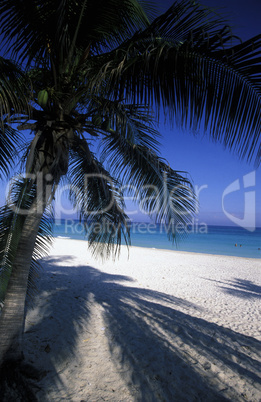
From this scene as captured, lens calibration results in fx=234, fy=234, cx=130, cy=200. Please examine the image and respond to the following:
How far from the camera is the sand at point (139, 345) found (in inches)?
116

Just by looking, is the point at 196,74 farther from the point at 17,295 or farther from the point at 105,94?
the point at 17,295

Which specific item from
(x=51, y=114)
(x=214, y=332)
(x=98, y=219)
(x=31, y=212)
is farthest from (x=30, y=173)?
(x=214, y=332)

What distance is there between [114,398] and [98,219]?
2.53m

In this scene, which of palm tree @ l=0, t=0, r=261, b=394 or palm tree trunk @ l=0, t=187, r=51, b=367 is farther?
palm tree trunk @ l=0, t=187, r=51, b=367

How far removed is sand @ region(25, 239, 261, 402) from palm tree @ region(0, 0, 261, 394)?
97cm

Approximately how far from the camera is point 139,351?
368cm

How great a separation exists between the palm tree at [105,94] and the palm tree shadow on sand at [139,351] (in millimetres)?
944

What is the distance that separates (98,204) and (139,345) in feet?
8.00

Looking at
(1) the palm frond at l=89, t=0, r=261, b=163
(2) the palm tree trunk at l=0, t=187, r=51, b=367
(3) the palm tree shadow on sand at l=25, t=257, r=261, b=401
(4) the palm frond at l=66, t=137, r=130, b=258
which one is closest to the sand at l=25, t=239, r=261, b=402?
(3) the palm tree shadow on sand at l=25, t=257, r=261, b=401

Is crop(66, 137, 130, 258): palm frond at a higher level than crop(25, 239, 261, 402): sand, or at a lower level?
higher

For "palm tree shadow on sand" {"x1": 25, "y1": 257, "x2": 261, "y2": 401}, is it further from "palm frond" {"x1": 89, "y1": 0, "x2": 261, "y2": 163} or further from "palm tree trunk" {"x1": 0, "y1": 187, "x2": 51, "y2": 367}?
"palm frond" {"x1": 89, "y1": 0, "x2": 261, "y2": 163}

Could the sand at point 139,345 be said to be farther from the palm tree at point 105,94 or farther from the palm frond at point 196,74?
the palm frond at point 196,74

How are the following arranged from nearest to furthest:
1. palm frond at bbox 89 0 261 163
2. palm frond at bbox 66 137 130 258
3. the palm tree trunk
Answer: palm frond at bbox 89 0 261 163 < the palm tree trunk < palm frond at bbox 66 137 130 258

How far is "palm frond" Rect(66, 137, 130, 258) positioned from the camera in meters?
3.95
